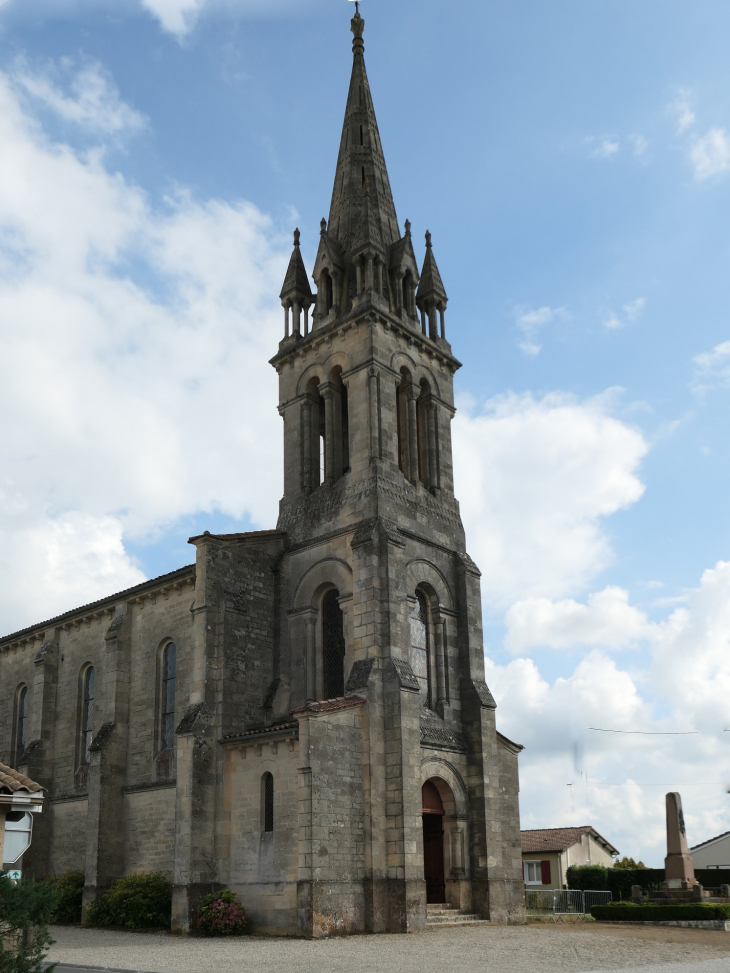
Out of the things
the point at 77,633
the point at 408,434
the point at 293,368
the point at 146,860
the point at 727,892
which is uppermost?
the point at 293,368

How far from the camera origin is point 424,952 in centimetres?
1716

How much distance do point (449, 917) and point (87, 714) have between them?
1423cm

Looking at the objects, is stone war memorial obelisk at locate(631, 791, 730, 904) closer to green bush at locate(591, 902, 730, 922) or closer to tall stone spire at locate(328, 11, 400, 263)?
green bush at locate(591, 902, 730, 922)

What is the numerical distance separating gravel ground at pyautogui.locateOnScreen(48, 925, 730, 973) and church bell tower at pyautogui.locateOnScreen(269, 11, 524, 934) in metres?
2.11

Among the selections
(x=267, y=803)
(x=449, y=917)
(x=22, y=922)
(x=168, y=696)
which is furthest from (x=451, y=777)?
(x=22, y=922)

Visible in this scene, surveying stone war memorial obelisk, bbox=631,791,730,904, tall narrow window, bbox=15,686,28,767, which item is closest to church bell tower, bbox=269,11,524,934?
stone war memorial obelisk, bbox=631,791,730,904

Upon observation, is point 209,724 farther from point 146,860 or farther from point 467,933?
point 467,933

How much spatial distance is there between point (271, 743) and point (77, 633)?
479 inches

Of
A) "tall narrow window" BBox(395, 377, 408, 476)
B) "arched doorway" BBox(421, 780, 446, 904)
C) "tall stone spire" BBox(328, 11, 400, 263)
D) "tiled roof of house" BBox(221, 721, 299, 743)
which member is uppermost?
"tall stone spire" BBox(328, 11, 400, 263)

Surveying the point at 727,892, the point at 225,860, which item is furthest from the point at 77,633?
the point at 727,892

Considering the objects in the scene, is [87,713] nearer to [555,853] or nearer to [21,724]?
[21,724]

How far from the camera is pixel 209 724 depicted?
24125 mm

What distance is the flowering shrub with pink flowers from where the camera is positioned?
2172cm

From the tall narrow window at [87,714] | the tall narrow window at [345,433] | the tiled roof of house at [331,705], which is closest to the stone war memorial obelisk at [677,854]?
the tiled roof of house at [331,705]
